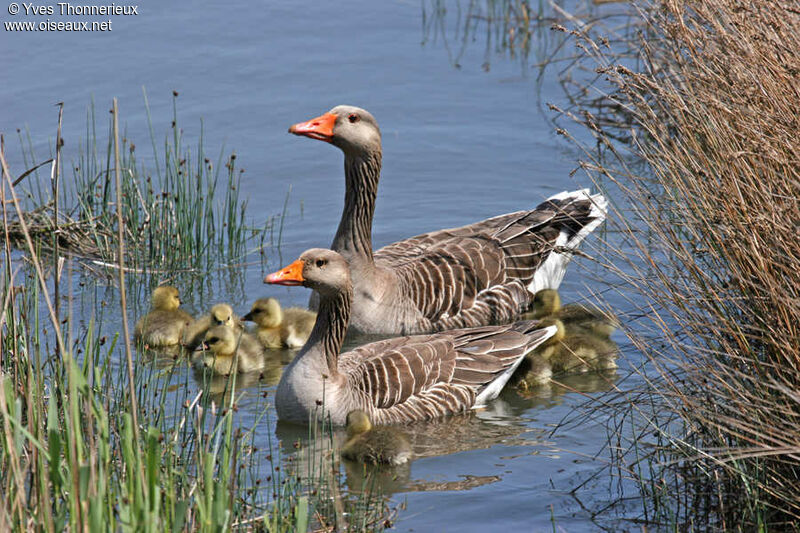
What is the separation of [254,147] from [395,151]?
5.39 feet

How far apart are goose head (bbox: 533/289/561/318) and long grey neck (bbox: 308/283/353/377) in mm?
2505

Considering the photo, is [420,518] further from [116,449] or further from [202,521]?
[202,521]

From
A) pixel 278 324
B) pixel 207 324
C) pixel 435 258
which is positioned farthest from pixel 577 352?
pixel 207 324

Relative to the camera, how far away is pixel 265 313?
350 inches

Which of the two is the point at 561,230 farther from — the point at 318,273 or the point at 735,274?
the point at 735,274

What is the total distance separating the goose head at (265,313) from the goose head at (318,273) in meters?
1.18

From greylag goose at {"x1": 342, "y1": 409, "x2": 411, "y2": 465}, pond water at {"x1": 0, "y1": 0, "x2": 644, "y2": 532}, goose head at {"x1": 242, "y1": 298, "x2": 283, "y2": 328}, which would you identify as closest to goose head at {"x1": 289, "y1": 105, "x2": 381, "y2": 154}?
goose head at {"x1": 242, "y1": 298, "x2": 283, "y2": 328}

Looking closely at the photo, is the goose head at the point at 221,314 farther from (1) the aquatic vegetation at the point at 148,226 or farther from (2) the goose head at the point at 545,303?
(2) the goose head at the point at 545,303

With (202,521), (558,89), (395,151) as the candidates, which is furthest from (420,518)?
(558,89)

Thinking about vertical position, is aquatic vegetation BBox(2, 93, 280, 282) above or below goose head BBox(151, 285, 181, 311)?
above

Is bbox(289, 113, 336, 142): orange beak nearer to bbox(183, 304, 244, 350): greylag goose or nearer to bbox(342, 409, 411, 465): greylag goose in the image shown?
bbox(183, 304, 244, 350): greylag goose

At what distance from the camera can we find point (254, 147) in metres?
12.8

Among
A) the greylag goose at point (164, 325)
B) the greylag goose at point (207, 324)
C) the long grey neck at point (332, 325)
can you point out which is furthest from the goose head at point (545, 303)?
the greylag goose at point (164, 325)

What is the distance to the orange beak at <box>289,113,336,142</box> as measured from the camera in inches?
358
